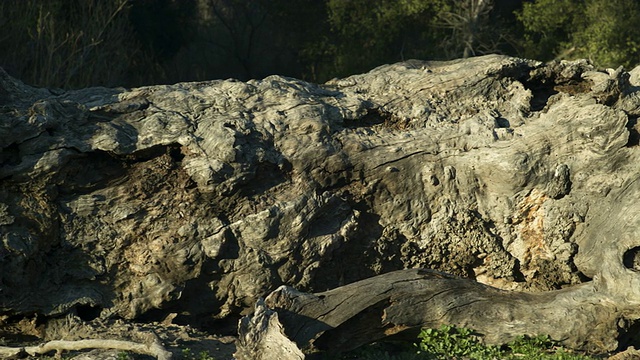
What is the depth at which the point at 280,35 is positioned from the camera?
29922 millimetres

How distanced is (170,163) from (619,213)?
14.4 feet

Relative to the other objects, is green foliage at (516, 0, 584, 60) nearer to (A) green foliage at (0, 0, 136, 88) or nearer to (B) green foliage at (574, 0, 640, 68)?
(B) green foliage at (574, 0, 640, 68)

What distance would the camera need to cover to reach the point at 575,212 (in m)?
8.82

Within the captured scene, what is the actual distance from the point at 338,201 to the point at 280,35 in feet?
71.7

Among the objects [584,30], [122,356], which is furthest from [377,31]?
[122,356]

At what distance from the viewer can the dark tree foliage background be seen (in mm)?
19688

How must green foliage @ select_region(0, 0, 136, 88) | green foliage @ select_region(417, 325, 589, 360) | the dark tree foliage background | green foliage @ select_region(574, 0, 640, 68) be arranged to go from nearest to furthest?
green foliage @ select_region(417, 325, 589, 360) → green foliage @ select_region(0, 0, 136, 88) → the dark tree foliage background → green foliage @ select_region(574, 0, 640, 68)

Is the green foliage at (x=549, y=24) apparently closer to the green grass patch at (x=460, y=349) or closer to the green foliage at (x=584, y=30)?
the green foliage at (x=584, y=30)

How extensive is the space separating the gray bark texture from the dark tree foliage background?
1143cm

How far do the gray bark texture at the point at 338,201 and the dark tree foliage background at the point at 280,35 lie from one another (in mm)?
11433

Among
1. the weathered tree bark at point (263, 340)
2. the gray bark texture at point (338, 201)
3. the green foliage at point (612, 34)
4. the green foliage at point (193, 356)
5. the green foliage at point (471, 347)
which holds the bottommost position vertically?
the green foliage at point (471, 347)

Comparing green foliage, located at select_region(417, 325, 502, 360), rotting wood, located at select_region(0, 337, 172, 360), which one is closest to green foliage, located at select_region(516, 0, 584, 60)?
green foliage, located at select_region(417, 325, 502, 360)

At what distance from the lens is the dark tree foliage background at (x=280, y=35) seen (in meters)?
19.7

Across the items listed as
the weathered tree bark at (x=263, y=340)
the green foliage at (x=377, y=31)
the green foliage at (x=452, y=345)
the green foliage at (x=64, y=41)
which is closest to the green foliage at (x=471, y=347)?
the green foliage at (x=452, y=345)
